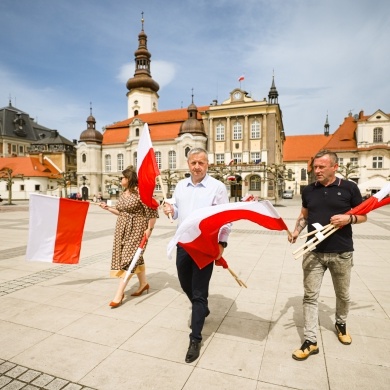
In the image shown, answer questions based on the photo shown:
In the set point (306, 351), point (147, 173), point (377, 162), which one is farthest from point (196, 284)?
point (377, 162)

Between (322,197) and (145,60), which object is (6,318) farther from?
→ (145,60)

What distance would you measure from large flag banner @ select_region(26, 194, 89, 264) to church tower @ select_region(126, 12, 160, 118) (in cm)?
6116

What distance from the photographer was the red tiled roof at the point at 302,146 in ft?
234

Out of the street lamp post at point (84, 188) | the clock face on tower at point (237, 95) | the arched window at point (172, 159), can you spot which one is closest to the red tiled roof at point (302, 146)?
the clock face on tower at point (237, 95)

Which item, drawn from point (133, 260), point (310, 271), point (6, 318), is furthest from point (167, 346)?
point (6, 318)

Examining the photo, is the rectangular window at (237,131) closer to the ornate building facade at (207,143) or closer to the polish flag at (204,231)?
the ornate building facade at (207,143)

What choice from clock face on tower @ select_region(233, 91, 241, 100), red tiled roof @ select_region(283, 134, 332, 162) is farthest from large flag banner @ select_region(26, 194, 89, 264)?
red tiled roof @ select_region(283, 134, 332, 162)

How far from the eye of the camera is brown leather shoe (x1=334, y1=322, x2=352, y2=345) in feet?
10.7

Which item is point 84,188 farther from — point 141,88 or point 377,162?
point 377,162

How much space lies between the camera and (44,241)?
4.90 metres

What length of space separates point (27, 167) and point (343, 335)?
203 ft

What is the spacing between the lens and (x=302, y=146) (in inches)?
2899

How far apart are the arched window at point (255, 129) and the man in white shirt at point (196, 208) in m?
44.9

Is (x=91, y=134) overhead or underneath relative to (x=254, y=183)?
overhead
